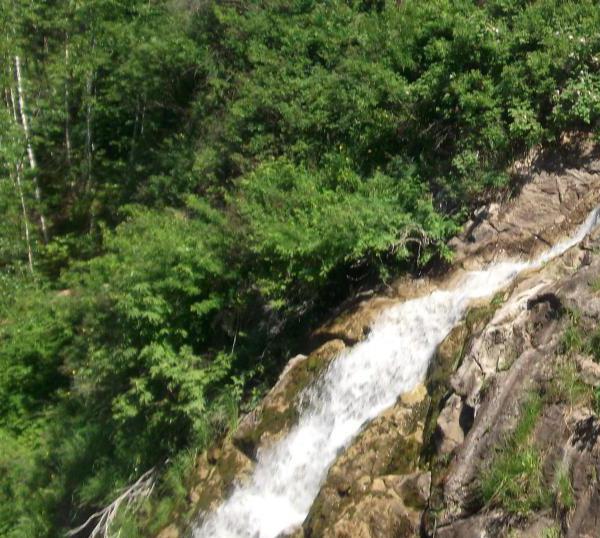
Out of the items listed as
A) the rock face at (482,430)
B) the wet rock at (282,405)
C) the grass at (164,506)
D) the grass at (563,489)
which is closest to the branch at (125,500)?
the grass at (164,506)

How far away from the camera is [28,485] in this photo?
39.5 feet

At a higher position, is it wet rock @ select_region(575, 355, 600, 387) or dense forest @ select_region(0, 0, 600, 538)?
wet rock @ select_region(575, 355, 600, 387)

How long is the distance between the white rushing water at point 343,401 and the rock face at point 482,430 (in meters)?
0.20

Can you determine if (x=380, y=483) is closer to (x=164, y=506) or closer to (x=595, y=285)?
(x=595, y=285)

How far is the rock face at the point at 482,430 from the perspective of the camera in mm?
5871

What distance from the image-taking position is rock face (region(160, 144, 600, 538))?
5871 millimetres

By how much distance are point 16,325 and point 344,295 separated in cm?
696

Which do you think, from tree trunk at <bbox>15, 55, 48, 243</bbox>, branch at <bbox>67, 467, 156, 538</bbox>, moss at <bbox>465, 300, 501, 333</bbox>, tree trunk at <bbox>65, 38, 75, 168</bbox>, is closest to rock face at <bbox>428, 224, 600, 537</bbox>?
moss at <bbox>465, 300, 501, 333</bbox>

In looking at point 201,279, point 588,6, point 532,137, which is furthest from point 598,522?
point 588,6

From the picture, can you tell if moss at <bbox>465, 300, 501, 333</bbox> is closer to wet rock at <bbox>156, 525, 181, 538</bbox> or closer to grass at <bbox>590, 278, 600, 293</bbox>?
grass at <bbox>590, 278, 600, 293</bbox>

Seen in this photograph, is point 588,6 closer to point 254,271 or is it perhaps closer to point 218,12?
point 254,271

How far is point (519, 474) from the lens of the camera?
5.96 m

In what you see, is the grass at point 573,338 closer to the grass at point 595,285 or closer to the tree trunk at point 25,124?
the grass at point 595,285

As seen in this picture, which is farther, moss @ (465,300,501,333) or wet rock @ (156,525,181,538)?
wet rock @ (156,525,181,538)
